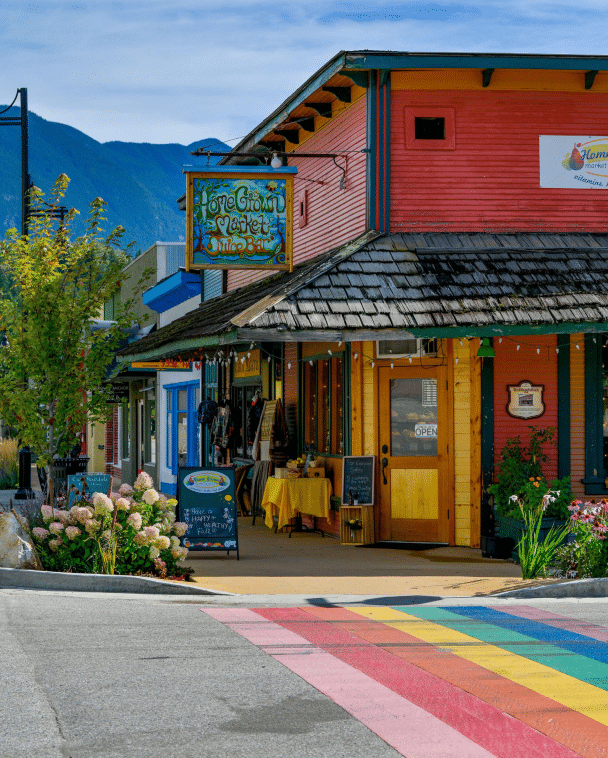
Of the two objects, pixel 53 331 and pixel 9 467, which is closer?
pixel 53 331

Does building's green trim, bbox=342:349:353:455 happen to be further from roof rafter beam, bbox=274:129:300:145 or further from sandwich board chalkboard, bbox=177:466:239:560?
roof rafter beam, bbox=274:129:300:145

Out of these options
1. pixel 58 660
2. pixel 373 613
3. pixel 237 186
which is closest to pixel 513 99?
pixel 237 186

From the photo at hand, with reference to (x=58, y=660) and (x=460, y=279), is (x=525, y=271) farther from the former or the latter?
(x=58, y=660)

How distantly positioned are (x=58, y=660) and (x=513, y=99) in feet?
35.4

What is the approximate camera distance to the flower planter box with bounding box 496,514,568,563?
42.5 feet

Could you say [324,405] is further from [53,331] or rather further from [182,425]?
[182,425]

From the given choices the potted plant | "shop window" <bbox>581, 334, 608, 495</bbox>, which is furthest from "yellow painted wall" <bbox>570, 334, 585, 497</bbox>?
the potted plant

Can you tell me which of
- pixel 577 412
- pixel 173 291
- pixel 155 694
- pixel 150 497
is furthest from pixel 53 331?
pixel 173 291

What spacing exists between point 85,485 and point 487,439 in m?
5.26

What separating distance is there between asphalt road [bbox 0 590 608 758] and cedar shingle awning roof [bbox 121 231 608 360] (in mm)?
4338

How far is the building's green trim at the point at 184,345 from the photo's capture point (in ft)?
42.9

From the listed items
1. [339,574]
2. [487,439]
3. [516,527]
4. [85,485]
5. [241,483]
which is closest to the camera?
[339,574]

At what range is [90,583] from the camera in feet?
36.0

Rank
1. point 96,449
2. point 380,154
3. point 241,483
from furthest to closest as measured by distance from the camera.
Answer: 1. point 96,449
2. point 241,483
3. point 380,154
